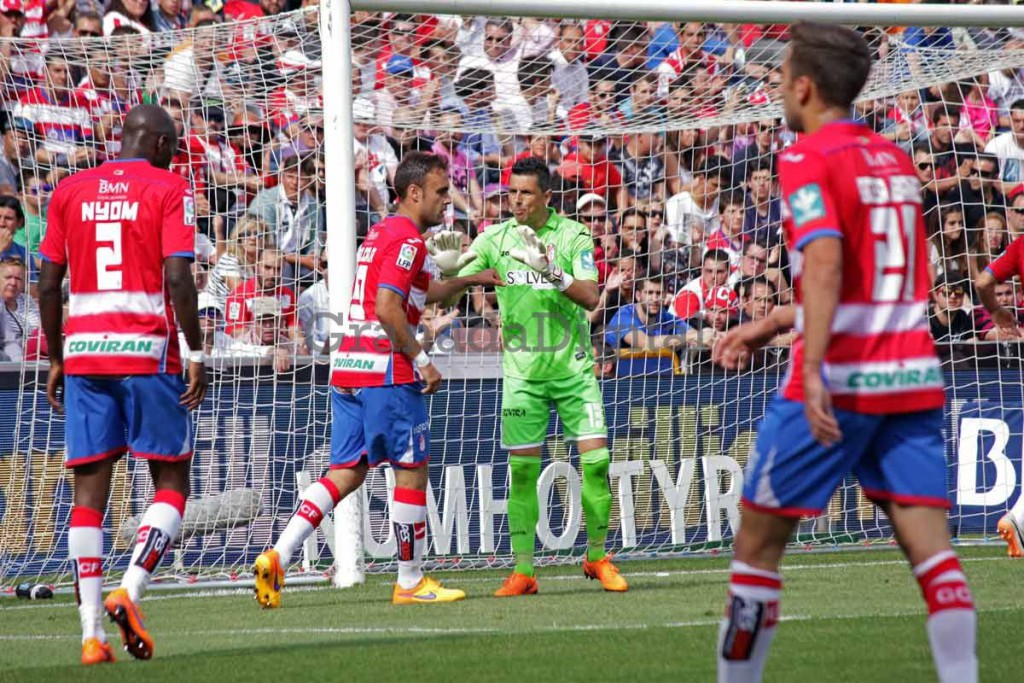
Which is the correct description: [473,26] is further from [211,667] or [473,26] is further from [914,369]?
[914,369]

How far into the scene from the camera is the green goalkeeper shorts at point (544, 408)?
8820mm

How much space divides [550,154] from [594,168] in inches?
15.7

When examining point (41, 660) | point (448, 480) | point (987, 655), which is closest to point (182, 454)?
point (41, 660)

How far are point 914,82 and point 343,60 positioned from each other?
477 cm

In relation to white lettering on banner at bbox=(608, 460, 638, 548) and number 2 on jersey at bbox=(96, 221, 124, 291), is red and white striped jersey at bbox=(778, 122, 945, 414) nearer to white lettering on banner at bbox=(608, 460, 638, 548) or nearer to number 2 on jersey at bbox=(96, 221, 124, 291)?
number 2 on jersey at bbox=(96, 221, 124, 291)

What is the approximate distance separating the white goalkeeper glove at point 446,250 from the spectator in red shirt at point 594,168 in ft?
11.6

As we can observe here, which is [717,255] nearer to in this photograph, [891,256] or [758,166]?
[758,166]

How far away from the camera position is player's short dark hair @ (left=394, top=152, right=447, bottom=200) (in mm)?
8094

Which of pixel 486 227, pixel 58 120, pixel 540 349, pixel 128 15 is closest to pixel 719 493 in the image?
pixel 486 227

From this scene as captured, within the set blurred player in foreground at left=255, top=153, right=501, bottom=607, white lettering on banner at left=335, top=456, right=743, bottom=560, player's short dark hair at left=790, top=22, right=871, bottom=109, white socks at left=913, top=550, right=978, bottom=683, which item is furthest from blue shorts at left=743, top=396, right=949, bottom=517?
white lettering on banner at left=335, top=456, right=743, bottom=560

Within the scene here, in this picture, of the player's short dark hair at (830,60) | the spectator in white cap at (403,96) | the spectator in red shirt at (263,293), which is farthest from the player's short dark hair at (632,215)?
the player's short dark hair at (830,60)

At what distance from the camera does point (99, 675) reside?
5.54 m

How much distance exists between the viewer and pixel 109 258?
6.12 meters

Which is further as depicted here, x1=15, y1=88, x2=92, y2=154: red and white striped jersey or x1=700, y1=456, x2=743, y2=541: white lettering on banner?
x1=700, y1=456, x2=743, y2=541: white lettering on banner
